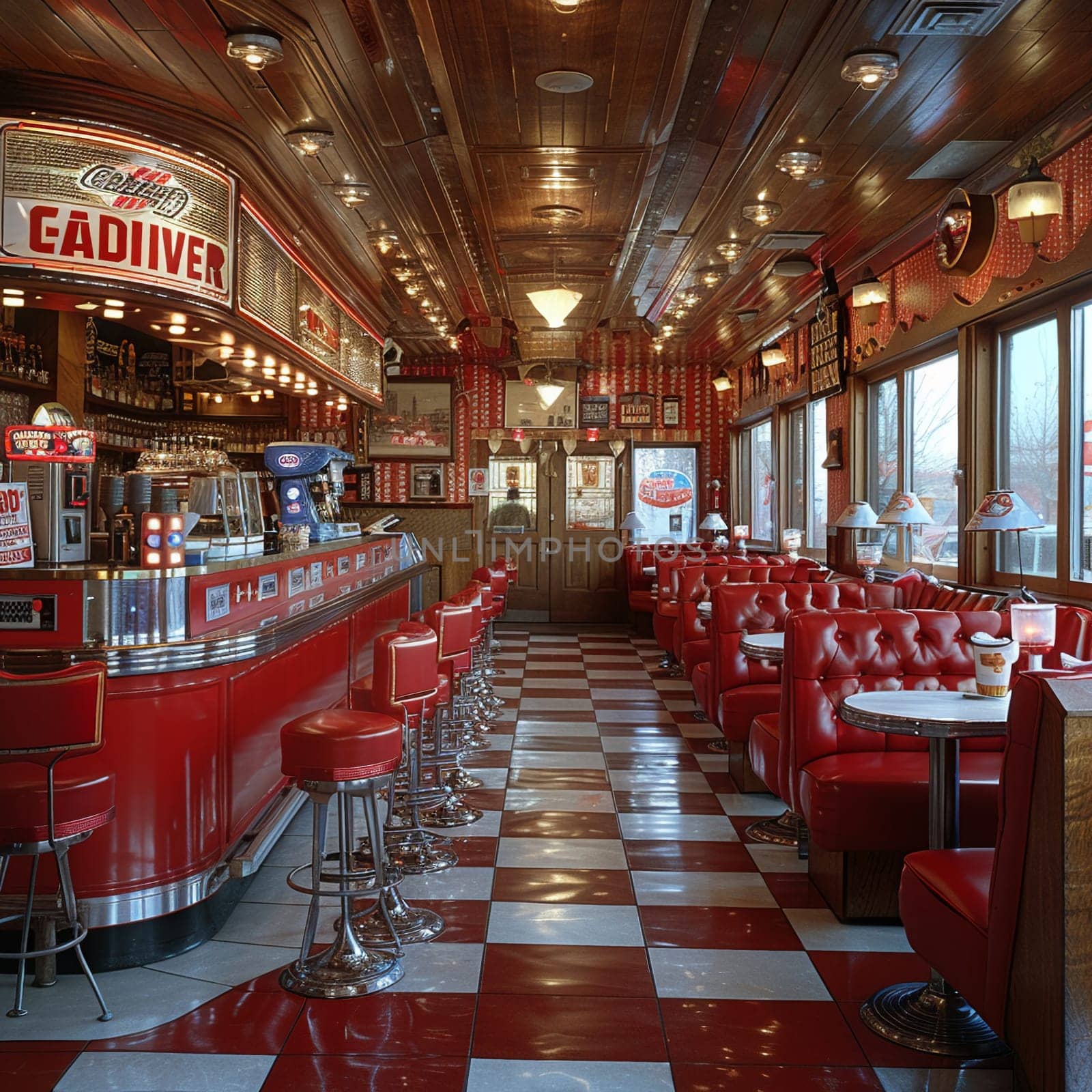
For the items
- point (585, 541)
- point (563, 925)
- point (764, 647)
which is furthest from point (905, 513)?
point (585, 541)

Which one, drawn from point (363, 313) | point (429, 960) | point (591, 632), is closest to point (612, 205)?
point (363, 313)

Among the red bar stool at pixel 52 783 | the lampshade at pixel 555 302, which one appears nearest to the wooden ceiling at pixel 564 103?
the lampshade at pixel 555 302

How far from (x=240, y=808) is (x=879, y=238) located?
5.87 m

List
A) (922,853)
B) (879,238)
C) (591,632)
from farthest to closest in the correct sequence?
(591,632)
(879,238)
(922,853)

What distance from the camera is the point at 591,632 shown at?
12.7 m

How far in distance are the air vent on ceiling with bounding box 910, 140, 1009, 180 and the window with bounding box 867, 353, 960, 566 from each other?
1207 millimetres

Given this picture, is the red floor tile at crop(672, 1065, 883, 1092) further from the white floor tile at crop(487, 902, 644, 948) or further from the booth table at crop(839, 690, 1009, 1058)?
the white floor tile at crop(487, 902, 644, 948)

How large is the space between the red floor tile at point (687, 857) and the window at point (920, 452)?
3248 millimetres

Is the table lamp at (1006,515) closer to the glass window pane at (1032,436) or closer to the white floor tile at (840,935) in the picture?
the glass window pane at (1032,436)

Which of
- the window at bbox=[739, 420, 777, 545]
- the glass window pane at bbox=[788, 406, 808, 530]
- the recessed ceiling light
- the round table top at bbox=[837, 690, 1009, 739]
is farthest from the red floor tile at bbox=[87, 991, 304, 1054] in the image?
the window at bbox=[739, 420, 777, 545]

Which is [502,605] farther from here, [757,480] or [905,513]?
[757,480]

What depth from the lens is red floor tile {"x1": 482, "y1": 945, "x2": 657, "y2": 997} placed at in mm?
3088

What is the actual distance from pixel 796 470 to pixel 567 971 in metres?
8.22

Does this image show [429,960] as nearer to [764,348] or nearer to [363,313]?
[363,313]
